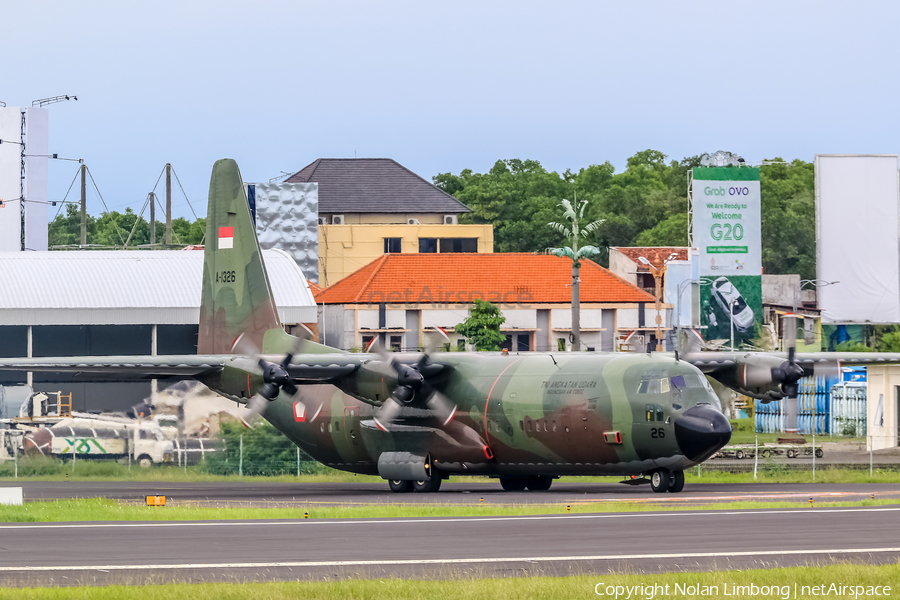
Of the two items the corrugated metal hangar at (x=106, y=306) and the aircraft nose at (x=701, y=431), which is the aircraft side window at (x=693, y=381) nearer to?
the aircraft nose at (x=701, y=431)

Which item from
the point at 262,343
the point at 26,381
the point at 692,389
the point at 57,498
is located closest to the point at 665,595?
the point at 692,389

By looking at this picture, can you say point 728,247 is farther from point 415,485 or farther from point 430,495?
point 430,495

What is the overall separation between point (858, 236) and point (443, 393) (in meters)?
74.8

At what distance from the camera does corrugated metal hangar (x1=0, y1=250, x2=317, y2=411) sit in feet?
220

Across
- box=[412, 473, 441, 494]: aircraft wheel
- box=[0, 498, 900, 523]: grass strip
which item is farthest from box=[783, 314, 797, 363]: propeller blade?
box=[412, 473, 441, 494]: aircraft wheel

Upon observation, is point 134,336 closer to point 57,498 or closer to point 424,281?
point 424,281

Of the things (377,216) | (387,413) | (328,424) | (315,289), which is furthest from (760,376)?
(377,216)

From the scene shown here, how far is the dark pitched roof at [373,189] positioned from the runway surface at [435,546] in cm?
9401

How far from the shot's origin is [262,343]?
41469 millimetres

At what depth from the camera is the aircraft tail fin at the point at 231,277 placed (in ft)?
137

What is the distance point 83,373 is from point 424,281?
5709 centimetres

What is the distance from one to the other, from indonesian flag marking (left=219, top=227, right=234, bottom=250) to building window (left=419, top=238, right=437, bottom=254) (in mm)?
70849

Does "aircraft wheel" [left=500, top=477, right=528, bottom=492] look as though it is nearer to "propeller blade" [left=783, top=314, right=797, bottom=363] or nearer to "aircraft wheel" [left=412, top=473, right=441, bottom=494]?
"aircraft wheel" [left=412, top=473, right=441, bottom=494]

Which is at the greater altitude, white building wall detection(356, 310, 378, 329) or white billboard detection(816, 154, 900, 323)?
white billboard detection(816, 154, 900, 323)
